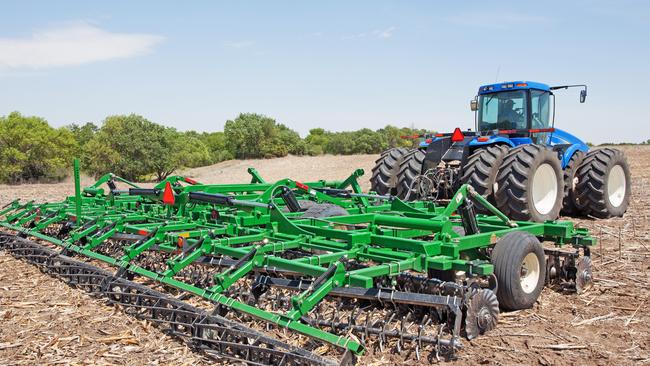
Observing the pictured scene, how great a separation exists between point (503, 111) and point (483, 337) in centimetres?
598

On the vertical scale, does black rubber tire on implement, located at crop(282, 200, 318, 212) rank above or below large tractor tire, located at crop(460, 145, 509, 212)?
below

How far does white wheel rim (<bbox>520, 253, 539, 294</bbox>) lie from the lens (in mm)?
4496

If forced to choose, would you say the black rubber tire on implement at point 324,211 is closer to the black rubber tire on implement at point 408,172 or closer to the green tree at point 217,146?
the black rubber tire on implement at point 408,172

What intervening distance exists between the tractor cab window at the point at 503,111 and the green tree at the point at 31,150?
56.0 ft

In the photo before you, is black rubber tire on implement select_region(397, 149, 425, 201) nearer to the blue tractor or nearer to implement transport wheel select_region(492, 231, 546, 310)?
the blue tractor

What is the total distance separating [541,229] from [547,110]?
4898mm

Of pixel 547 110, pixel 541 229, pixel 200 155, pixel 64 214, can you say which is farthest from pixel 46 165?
pixel 541 229

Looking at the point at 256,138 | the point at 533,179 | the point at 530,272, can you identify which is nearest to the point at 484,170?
the point at 533,179

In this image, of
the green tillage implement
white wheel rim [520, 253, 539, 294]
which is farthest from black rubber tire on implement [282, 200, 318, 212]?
white wheel rim [520, 253, 539, 294]

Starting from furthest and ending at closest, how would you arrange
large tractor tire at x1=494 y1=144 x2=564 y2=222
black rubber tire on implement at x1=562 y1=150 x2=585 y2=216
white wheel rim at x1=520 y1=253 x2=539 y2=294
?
black rubber tire on implement at x1=562 y1=150 x2=585 y2=216 → large tractor tire at x1=494 y1=144 x2=564 y2=222 → white wheel rim at x1=520 y1=253 x2=539 y2=294

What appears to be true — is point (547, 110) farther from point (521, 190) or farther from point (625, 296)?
point (625, 296)

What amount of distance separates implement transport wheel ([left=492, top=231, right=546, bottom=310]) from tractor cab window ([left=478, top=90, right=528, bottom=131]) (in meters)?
4.79

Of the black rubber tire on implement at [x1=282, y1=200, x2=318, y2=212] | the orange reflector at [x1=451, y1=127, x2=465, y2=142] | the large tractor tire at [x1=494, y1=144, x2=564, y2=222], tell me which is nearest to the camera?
the black rubber tire on implement at [x1=282, y1=200, x2=318, y2=212]

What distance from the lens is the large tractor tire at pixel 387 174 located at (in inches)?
365
